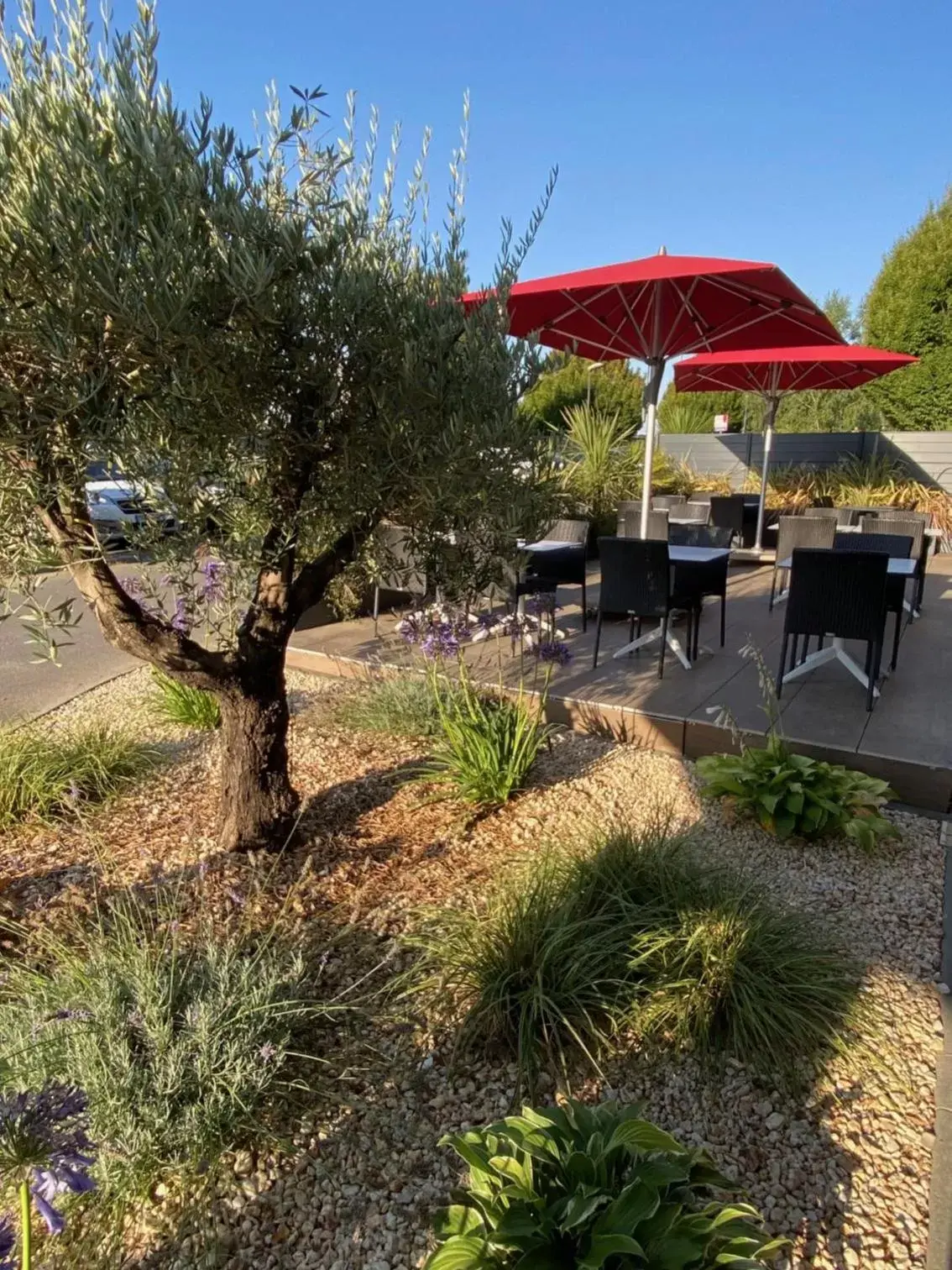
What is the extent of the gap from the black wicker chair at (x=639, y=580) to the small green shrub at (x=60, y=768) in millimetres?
3236

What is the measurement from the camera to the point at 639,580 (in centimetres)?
529

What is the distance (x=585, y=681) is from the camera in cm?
534

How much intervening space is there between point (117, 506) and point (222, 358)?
0.77 metres

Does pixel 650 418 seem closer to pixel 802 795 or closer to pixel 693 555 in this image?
pixel 693 555

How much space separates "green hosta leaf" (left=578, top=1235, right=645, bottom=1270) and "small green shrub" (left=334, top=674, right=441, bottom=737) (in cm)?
325

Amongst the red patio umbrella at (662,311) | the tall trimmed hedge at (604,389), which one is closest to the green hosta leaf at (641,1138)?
the red patio umbrella at (662,311)

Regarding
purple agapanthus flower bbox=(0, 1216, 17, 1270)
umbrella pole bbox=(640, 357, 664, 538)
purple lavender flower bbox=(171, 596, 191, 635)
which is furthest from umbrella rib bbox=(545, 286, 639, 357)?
purple agapanthus flower bbox=(0, 1216, 17, 1270)

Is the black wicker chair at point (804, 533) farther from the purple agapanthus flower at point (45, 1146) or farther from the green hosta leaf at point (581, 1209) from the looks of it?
the purple agapanthus flower at point (45, 1146)

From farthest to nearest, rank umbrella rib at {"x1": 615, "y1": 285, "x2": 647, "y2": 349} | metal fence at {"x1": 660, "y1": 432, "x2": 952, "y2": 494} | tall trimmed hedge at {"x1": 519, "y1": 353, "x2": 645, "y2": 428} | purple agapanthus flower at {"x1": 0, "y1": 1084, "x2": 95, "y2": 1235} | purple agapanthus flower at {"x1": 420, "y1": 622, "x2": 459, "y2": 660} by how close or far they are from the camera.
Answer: tall trimmed hedge at {"x1": 519, "y1": 353, "x2": 645, "y2": 428}, metal fence at {"x1": 660, "y1": 432, "x2": 952, "y2": 494}, umbrella rib at {"x1": 615, "y1": 285, "x2": 647, "y2": 349}, purple agapanthus flower at {"x1": 420, "y1": 622, "x2": 459, "y2": 660}, purple agapanthus flower at {"x1": 0, "y1": 1084, "x2": 95, "y2": 1235}

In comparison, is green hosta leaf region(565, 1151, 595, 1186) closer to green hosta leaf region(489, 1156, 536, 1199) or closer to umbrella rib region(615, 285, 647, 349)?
green hosta leaf region(489, 1156, 536, 1199)

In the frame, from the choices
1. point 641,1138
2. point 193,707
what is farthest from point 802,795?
point 193,707

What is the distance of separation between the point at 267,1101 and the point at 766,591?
25.7 feet

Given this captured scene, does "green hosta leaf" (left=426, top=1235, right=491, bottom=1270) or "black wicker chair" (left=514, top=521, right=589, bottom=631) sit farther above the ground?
"black wicker chair" (left=514, top=521, right=589, bottom=631)

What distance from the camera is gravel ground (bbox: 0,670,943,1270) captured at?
180 centimetres
